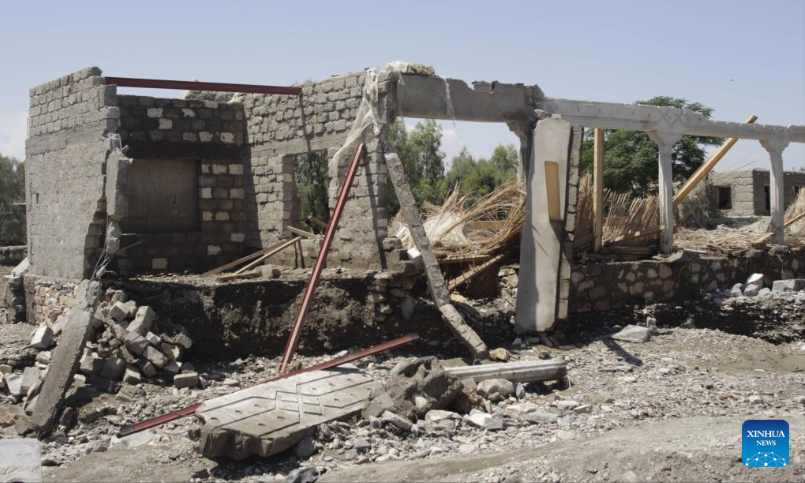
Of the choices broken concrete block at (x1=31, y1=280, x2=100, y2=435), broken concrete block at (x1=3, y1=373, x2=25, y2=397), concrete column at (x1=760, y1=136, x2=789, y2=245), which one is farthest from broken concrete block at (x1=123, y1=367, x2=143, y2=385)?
concrete column at (x1=760, y1=136, x2=789, y2=245)

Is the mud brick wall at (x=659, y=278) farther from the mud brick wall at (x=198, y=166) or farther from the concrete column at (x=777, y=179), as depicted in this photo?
the mud brick wall at (x=198, y=166)

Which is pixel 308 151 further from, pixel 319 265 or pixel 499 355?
pixel 499 355

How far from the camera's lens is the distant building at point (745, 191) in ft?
65.6

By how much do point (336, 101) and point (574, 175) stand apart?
3.36 meters

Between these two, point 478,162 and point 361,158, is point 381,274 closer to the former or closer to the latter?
point 361,158

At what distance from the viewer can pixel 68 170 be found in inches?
431

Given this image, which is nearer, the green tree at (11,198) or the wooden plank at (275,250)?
the wooden plank at (275,250)

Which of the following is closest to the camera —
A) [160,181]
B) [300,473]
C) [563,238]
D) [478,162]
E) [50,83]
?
[300,473]

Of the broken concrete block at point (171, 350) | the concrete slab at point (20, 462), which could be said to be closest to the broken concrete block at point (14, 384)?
the broken concrete block at point (171, 350)

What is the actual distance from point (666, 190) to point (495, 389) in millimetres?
6181

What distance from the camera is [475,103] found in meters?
11.2

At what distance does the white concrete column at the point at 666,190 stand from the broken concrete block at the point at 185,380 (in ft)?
25.8

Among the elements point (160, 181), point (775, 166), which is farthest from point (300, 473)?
point (775, 166)

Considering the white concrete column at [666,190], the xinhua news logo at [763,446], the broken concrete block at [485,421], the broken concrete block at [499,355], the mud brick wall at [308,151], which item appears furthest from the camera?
the white concrete column at [666,190]
